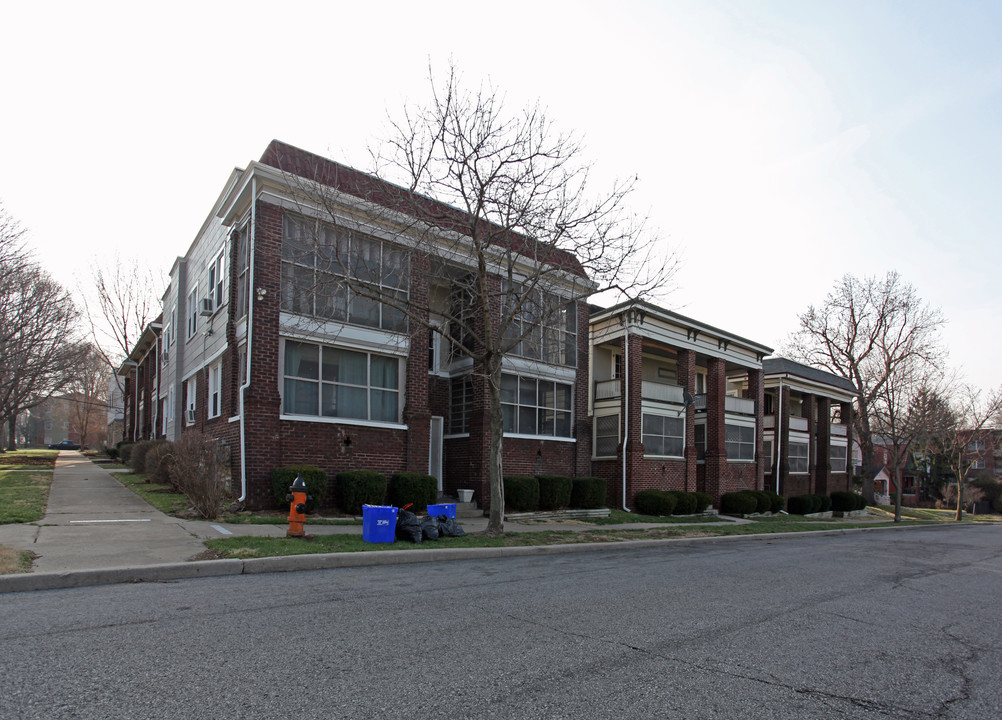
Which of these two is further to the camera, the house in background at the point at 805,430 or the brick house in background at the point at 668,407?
the house in background at the point at 805,430

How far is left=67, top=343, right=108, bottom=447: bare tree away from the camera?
161 ft

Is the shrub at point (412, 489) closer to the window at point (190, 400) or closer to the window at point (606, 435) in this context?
the window at point (190, 400)

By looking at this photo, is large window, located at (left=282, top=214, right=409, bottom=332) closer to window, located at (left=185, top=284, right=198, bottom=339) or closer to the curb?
the curb

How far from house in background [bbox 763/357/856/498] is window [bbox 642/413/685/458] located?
34.0 feet

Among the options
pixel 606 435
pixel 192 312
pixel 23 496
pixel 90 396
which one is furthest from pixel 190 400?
pixel 90 396

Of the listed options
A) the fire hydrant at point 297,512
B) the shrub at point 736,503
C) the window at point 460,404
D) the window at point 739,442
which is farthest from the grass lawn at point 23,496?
the window at point 739,442

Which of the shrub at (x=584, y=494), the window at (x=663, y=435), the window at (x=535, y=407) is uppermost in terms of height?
the window at (x=535, y=407)

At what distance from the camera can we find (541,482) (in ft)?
63.2

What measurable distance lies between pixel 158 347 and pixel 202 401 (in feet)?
44.0

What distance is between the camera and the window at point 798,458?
35.1 meters

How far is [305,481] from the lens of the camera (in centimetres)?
1412

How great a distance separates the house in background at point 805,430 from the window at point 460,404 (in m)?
19.7

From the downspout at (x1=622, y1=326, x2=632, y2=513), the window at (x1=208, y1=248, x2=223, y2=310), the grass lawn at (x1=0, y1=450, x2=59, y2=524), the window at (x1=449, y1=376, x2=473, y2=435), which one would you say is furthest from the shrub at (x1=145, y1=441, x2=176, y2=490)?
the downspout at (x1=622, y1=326, x2=632, y2=513)

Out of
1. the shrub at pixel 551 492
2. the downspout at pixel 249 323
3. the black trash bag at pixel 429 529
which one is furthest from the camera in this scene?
the shrub at pixel 551 492
